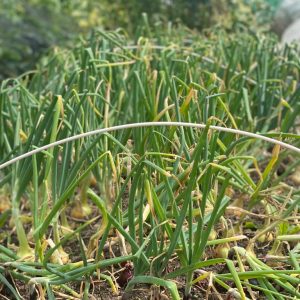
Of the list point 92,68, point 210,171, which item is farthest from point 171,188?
point 92,68

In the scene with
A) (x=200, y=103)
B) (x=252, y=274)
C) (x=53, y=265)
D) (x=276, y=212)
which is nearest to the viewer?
(x=252, y=274)

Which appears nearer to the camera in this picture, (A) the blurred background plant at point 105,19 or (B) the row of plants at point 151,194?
(B) the row of plants at point 151,194

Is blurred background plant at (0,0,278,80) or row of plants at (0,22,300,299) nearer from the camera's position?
row of plants at (0,22,300,299)

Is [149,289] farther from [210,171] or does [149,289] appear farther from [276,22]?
[276,22]

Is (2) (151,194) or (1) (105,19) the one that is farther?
(1) (105,19)

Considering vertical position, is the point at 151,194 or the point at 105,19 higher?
the point at 151,194
